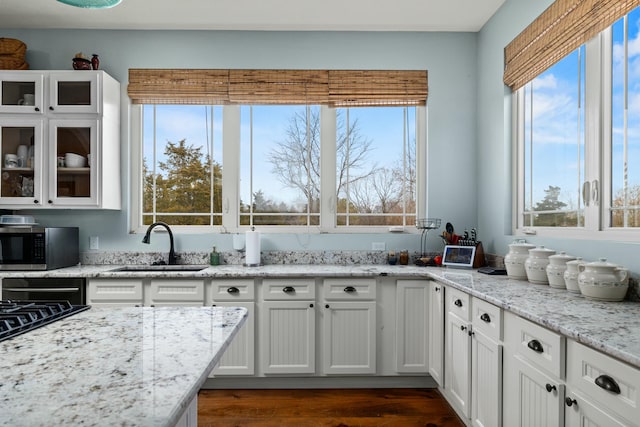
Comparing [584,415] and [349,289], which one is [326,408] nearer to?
[349,289]

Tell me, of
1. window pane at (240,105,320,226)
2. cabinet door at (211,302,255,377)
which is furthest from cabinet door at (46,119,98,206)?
cabinet door at (211,302,255,377)

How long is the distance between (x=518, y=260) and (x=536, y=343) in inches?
37.9

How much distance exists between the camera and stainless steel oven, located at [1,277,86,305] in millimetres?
2752

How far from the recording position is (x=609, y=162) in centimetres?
205

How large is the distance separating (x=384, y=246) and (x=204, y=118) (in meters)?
1.94

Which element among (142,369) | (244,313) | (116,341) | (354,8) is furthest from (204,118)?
(142,369)

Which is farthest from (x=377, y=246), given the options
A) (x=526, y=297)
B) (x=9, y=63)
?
(x=9, y=63)

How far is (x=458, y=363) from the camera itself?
2.38m

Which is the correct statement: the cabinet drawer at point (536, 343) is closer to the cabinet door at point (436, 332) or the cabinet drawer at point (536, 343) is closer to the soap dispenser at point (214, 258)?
the cabinet door at point (436, 332)

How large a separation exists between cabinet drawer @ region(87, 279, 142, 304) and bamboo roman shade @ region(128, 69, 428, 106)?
156 cm

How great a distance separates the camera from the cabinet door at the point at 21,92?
3043 millimetres

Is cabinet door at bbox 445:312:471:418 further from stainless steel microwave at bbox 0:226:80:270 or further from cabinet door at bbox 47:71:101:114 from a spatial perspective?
cabinet door at bbox 47:71:101:114

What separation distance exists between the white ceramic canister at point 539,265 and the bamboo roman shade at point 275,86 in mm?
1754

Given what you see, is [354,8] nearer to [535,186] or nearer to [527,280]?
[535,186]
